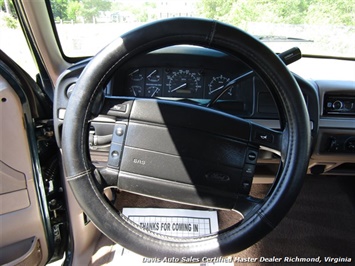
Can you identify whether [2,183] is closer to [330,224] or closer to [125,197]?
[125,197]

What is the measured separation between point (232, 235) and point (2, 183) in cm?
80

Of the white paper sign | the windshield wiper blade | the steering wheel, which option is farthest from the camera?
the white paper sign

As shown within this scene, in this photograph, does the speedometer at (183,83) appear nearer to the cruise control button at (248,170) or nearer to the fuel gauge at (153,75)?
the fuel gauge at (153,75)

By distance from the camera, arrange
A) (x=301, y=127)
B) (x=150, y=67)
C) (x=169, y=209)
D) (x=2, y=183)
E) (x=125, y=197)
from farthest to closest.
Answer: (x=125, y=197) → (x=169, y=209) → (x=150, y=67) → (x=2, y=183) → (x=301, y=127)

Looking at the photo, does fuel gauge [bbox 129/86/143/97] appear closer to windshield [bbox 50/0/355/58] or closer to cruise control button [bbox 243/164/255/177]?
windshield [bbox 50/0/355/58]

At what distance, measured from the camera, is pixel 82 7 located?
1.20m

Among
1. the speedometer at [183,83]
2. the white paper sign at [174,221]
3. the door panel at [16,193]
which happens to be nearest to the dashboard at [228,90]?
the speedometer at [183,83]

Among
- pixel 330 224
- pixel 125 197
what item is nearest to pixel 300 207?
pixel 330 224

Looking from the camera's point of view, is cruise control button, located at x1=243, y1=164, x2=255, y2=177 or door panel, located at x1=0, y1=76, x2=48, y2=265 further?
door panel, located at x1=0, y1=76, x2=48, y2=265

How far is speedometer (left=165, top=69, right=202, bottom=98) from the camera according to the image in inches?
50.0

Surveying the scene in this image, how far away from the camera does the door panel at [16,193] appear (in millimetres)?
940

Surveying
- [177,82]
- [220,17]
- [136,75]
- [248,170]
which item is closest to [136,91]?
[136,75]

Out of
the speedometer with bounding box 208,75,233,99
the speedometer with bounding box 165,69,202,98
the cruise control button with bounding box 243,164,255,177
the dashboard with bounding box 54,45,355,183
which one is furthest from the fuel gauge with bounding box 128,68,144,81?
the cruise control button with bounding box 243,164,255,177

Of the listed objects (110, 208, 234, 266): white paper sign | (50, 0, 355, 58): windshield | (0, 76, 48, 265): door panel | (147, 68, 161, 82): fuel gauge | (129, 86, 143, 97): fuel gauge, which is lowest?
(110, 208, 234, 266): white paper sign
